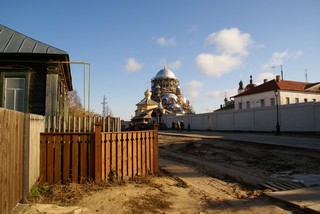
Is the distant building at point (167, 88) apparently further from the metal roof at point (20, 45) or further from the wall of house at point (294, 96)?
the metal roof at point (20, 45)

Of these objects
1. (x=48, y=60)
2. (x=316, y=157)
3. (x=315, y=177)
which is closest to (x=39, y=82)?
(x=48, y=60)

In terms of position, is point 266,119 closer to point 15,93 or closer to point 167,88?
point 15,93

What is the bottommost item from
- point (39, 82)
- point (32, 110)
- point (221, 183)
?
point (221, 183)

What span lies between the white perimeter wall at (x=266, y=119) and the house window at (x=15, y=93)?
77.9ft

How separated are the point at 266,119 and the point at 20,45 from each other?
25732 mm

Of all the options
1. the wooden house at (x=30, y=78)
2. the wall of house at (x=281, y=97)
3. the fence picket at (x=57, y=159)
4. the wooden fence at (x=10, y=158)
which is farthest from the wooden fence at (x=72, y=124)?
the wall of house at (x=281, y=97)

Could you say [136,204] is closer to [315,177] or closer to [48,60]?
[315,177]

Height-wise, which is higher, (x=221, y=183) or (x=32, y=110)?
(x=32, y=110)

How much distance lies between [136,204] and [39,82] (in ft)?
28.7

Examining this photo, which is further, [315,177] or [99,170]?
[315,177]

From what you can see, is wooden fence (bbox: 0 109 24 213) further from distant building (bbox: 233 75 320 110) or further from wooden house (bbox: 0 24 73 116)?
distant building (bbox: 233 75 320 110)

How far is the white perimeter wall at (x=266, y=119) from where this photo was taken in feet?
84.8

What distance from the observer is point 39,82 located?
12391 mm

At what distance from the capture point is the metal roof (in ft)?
39.9
